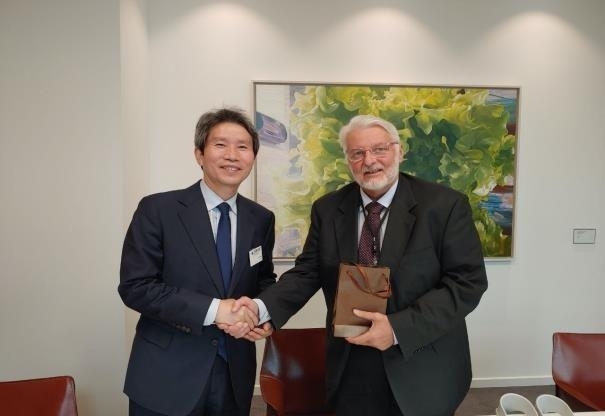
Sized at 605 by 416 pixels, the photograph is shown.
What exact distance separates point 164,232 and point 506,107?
2.95 m

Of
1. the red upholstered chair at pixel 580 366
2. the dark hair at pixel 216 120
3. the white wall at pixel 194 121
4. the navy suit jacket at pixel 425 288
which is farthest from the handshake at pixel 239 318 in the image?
the red upholstered chair at pixel 580 366

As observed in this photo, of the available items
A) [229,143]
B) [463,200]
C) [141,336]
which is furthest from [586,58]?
[141,336]

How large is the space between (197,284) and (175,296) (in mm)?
106

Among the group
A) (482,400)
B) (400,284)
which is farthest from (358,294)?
(482,400)

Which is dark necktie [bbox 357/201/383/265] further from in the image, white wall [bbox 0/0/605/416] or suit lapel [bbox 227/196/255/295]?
white wall [bbox 0/0/605/416]

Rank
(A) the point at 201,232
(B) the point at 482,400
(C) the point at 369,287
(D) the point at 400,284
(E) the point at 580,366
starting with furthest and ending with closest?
(B) the point at 482,400 < (E) the point at 580,366 < (A) the point at 201,232 < (D) the point at 400,284 < (C) the point at 369,287

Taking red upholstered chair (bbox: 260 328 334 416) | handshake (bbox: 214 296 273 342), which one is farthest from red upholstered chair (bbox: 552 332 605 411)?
handshake (bbox: 214 296 273 342)

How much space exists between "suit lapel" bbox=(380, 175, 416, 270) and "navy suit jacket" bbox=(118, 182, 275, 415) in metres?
0.54

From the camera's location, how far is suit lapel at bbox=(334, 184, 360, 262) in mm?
1529

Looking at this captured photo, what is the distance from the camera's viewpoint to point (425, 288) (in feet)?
4.84

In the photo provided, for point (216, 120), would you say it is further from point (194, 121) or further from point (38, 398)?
point (194, 121)

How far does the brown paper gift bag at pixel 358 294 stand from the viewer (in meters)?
1.32

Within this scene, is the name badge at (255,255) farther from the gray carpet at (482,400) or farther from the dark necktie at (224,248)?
the gray carpet at (482,400)

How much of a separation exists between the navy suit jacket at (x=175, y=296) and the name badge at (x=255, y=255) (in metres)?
0.02
